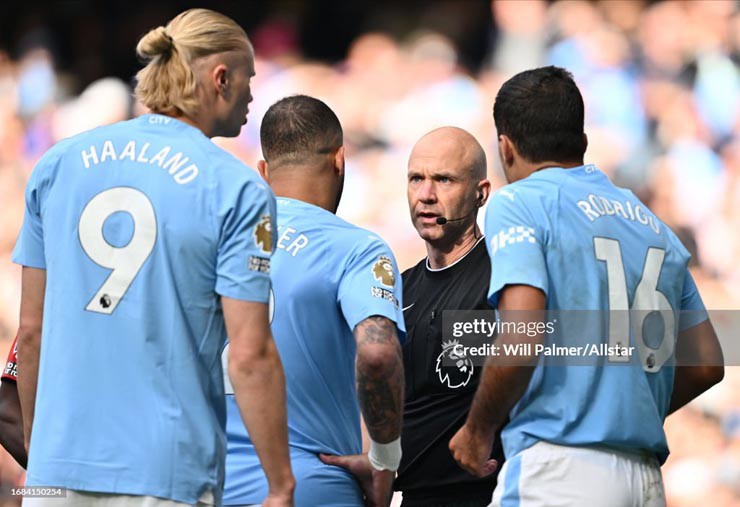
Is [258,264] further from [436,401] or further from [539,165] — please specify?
[436,401]

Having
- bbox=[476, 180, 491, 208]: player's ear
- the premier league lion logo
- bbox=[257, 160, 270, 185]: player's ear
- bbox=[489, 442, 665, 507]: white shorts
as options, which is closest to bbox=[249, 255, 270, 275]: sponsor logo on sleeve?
bbox=[489, 442, 665, 507]: white shorts

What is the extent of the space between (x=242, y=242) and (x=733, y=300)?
4.46 meters

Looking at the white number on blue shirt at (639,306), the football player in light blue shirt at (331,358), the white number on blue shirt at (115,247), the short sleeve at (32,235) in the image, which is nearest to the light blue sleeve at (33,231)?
the short sleeve at (32,235)

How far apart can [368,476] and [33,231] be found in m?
1.19

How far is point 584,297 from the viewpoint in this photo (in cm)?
307

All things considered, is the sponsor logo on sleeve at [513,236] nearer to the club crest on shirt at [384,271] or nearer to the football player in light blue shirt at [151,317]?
the club crest on shirt at [384,271]

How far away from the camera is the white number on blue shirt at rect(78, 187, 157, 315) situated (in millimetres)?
2674

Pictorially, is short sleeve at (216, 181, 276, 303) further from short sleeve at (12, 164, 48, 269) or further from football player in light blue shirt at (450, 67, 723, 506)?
football player in light blue shirt at (450, 67, 723, 506)

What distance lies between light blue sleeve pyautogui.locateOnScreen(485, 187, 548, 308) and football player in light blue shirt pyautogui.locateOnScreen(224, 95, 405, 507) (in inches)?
15.0

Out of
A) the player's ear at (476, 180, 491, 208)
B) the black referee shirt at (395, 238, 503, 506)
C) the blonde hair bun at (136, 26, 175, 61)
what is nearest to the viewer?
the blonde hair bun at (136, 26, 175, 61)

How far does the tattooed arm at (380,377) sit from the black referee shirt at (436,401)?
2.18ft

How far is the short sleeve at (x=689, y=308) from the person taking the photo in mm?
3445

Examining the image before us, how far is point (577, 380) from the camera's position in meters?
3.06

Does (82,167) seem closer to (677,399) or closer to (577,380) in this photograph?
(577,380)
